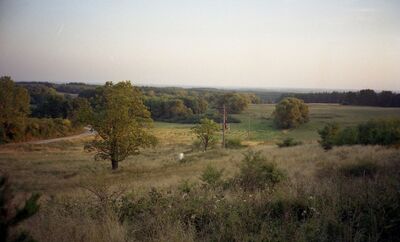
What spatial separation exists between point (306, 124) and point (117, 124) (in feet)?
174

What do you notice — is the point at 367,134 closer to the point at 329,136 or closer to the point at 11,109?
the point at 329,136

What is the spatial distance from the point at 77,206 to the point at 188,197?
2237 millimetres

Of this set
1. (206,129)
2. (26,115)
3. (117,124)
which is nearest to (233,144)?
(206,129)

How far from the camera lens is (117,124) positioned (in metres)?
28.9

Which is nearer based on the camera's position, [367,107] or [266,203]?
[266,203]

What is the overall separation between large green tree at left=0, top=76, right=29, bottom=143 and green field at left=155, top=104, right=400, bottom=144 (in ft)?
104

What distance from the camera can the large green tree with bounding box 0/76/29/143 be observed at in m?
51.6

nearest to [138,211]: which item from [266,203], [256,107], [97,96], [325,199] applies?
[266,203]

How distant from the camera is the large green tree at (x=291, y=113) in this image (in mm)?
73125

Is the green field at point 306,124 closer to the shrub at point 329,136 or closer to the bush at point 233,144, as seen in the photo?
the shrub at point 329,136

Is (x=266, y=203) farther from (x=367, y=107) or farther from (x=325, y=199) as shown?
(x=367, y=107)

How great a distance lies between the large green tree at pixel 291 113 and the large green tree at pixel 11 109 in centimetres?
5117

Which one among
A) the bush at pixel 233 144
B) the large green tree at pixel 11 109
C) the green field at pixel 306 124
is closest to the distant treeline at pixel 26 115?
the large green tree at pixel 11 109

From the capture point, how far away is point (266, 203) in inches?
213
